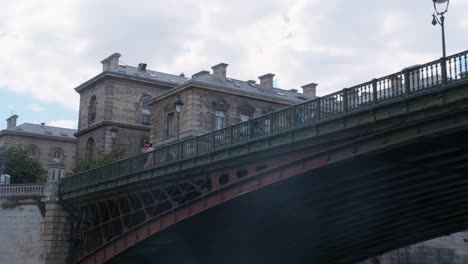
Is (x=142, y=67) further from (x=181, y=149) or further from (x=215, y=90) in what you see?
(x=181, y=149)

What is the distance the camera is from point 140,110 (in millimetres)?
77062

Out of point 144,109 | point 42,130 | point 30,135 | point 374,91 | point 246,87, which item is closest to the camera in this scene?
point 374,91

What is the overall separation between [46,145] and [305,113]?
75.8 meters

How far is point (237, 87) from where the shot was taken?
64000 millimetres

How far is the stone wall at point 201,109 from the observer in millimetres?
59344

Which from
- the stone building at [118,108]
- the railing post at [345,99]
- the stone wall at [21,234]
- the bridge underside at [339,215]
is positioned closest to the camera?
the railing post at [345,99]

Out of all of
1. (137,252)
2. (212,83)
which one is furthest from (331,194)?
(212,83)

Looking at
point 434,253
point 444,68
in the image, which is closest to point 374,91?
point 444,68

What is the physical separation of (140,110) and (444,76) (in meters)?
56.8

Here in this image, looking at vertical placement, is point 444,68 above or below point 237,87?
below

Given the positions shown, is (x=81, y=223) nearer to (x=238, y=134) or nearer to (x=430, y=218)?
(x=238, y=134)

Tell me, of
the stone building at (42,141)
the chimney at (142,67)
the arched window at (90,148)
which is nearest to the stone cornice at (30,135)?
the stone building at (42,141)

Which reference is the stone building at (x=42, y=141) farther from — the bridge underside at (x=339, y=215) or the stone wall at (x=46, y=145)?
the bridge underside at (x=339, y=215)

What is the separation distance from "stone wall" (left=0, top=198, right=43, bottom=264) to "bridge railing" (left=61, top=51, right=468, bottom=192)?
304 inches
